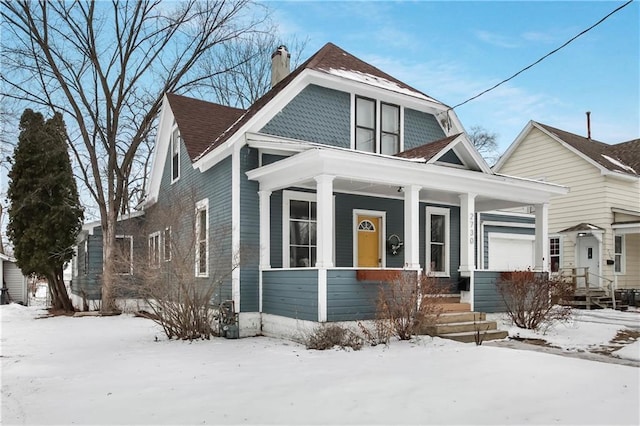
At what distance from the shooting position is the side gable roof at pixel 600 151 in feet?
61.2

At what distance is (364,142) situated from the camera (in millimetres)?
12883

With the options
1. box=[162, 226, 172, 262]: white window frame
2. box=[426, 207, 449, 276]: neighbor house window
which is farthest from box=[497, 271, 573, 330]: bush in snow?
box=[162, 226, 172, 262]: white window frame

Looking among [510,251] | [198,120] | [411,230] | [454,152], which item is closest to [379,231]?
[454,152]

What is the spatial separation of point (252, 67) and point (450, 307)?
2060 cm

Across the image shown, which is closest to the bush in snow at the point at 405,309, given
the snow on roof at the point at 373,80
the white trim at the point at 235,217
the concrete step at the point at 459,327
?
the concrete step at the point at 459,327

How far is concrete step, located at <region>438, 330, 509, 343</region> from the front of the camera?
914cm

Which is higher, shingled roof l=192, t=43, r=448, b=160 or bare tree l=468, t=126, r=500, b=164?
bare tree l=468, t=126, r=500, b=164

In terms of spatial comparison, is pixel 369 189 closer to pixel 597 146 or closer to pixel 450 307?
pixel 450 307

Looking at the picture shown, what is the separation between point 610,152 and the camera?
70.6ft

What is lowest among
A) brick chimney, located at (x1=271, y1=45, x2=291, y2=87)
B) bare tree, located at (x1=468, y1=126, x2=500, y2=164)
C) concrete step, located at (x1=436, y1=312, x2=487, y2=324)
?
concrete step, located at (x1=436, y1=312, x2=487, y2=324)

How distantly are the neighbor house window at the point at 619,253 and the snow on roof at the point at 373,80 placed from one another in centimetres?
966

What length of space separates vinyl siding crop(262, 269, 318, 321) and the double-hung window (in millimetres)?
6099

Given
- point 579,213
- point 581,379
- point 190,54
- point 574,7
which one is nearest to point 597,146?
point 579,213

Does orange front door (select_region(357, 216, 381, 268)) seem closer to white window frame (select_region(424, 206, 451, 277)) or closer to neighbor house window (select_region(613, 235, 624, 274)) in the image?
white window frame (select_region(424, 206, 451, 277))
